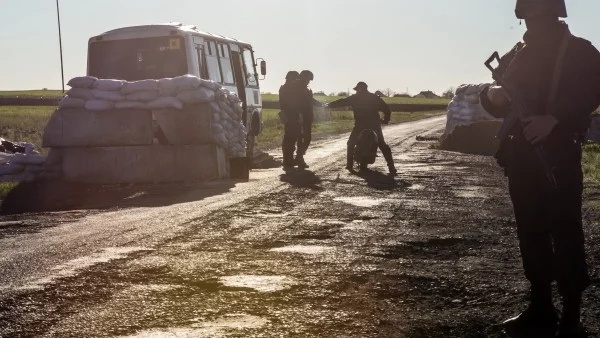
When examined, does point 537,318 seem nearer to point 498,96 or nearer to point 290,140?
point 498,96

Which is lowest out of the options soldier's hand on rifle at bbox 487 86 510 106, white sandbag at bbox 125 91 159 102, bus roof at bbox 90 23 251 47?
soldier's hand on rifle at bbox 487 86 510 106

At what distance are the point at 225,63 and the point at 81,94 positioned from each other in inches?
202

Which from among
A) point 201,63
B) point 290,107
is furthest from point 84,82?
point 290,107

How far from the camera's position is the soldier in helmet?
1942cm

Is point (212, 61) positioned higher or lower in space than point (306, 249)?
higher

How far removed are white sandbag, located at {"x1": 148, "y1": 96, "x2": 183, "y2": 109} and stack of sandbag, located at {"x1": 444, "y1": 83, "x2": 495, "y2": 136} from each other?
12770 mm

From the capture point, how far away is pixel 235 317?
5398 millimetres

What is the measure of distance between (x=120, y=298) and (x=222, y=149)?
10942mm

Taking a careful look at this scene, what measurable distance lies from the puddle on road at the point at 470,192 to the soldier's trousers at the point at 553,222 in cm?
771

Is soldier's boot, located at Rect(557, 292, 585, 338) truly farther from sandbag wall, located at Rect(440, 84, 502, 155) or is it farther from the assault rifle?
sandbag wall, located at Rect(440, 84, 502, 155)

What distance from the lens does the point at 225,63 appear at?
20.9 metres

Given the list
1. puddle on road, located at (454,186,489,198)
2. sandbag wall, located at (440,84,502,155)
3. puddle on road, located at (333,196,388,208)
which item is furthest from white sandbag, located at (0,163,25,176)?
sandbag wall, located at (440,84,502,155)

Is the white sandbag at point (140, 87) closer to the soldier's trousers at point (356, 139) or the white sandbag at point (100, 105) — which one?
the white sandbag at point (100, 105)

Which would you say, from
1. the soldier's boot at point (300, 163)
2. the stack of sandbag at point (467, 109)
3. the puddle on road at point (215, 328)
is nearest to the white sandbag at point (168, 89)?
the soldier's boot at point (300, 163)
